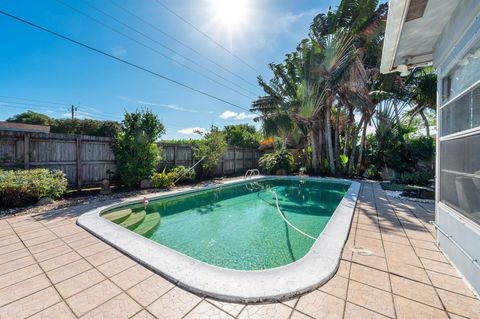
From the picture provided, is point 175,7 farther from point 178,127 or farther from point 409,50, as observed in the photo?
point 178,127

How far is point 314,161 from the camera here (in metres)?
12.2

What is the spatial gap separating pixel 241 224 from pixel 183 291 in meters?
2.90

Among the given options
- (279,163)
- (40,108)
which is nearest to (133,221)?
(279,163)

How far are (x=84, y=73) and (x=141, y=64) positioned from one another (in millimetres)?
4438

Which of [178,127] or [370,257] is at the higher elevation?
[178,127]

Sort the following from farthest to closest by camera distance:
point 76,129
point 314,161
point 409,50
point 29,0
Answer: point 76,129 → point 314,161 → point 29,0 → point 409,50

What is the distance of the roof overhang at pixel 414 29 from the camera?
2.29 metres

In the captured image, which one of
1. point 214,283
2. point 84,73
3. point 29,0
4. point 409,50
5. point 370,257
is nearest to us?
point 214,283

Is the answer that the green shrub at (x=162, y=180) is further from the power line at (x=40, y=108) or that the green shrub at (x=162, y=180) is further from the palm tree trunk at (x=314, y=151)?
the power line at (x=40, y=108)

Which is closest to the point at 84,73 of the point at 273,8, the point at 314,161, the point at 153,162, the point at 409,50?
the point at 153,162

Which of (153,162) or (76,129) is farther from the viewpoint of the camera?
(76,129)

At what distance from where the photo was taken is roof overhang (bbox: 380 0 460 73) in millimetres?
2290

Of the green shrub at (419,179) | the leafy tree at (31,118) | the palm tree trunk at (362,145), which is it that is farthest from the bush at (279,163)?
the leafy tree at (31,118)

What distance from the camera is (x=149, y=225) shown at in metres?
4.28
